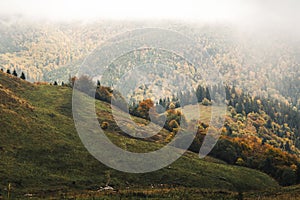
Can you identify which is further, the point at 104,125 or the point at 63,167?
the point at 104,125

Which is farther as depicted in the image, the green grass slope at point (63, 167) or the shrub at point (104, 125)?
the shrub at point (104, 125)

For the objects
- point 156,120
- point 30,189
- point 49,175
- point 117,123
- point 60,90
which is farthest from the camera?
point 156,120

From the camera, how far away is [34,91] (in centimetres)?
11506

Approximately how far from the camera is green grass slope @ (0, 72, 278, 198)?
5578 cm

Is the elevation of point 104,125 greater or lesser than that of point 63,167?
lesser

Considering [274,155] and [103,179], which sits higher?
[103,179]

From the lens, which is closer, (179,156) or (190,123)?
(179,156)

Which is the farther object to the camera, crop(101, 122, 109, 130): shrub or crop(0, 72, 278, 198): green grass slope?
crop(101, 122, 109, 130): shrub

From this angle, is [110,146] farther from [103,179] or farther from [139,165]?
[103,179]

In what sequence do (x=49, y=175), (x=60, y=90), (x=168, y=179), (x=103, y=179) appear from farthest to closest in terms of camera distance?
(x=60, y=90) → (x=168, y=179) → (x=103, y=179) → (x=49, y=175)

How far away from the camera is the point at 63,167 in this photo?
6362 centimetres

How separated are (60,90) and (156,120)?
4008 centimetres

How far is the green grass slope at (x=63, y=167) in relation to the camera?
55.8 metres

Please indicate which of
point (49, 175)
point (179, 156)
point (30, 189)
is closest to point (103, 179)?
point (49, 175)
